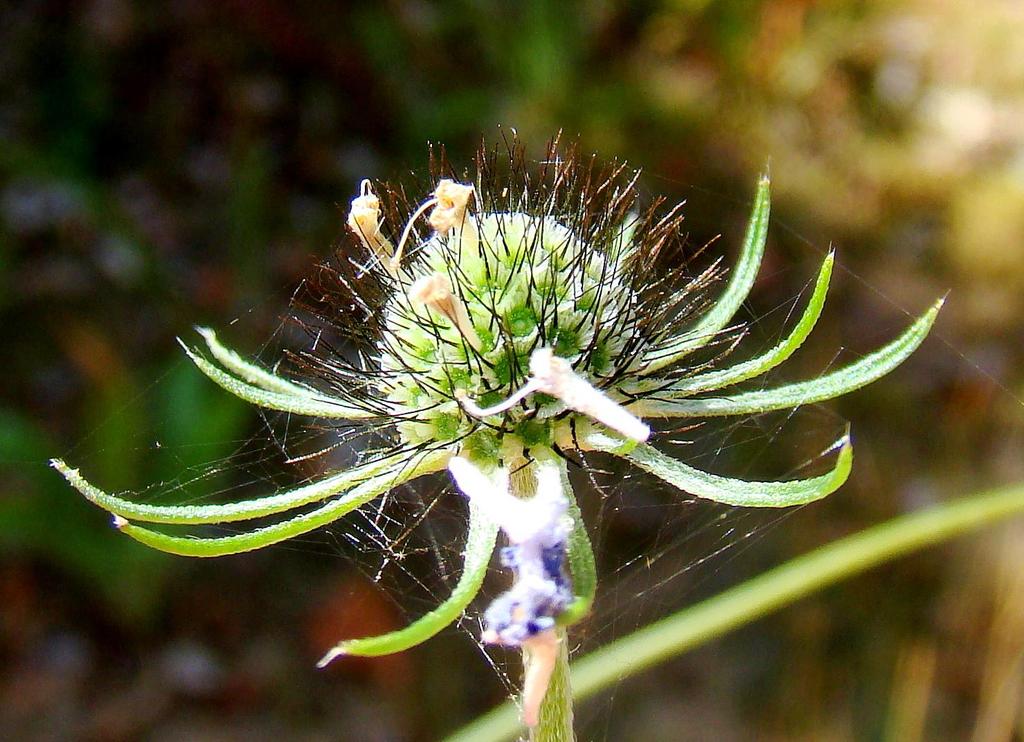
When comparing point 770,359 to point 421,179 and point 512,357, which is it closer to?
point 512,357

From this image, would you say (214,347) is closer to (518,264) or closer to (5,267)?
(518,264)

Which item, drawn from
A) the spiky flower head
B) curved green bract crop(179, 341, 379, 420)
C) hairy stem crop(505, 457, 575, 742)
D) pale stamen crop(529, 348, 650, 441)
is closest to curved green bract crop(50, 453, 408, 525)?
the spiky flower head

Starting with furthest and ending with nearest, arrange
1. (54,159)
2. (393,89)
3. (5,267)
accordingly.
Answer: (393,89) < (54,159) < (5,267)

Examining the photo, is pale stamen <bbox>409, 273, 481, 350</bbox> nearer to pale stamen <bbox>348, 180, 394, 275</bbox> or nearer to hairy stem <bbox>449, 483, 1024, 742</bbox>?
pale stamen <bbox>348, 180, 394, 275</bbox>

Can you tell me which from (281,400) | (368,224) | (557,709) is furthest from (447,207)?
(557,709)

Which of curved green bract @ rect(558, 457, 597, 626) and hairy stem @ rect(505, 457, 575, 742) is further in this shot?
hairy stem @ rect(505, 457, 575, 742)

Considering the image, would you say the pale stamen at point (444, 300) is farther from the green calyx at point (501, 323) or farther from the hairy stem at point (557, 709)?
the hairy stem at point (557, 709)

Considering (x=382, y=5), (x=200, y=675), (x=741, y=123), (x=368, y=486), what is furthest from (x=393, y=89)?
(x=368, y=486)
